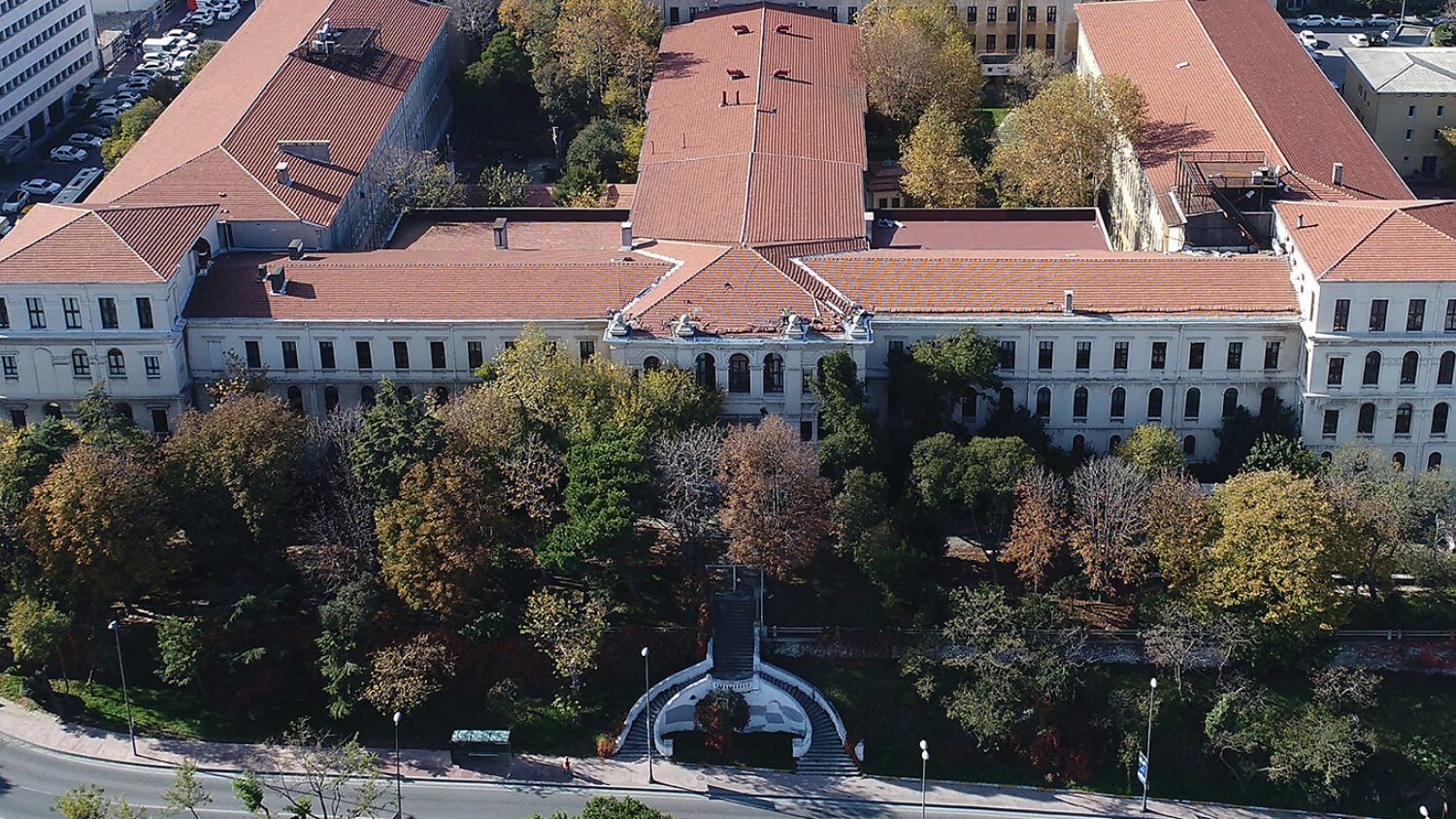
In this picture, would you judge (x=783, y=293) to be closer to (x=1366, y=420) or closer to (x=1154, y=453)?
(x=1154, y=453)

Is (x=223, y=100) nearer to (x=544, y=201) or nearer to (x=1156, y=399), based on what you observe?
(x=544, y=201)

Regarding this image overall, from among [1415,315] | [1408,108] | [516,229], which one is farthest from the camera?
[1408,108]

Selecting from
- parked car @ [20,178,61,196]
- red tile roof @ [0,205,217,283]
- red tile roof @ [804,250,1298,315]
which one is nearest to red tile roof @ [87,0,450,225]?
red tile roof @ [0,205,217,283]

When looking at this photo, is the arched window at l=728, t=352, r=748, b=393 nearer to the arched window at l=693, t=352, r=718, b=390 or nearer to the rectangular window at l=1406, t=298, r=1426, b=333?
the arched window at l=693, t=352, r=718, b=390

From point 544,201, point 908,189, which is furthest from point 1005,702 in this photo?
point 544,201

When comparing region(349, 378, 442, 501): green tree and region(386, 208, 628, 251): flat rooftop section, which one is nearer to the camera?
region(349, 378, 442, 501): green tree

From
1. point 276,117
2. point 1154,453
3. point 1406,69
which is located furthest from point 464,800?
point 1406,69
